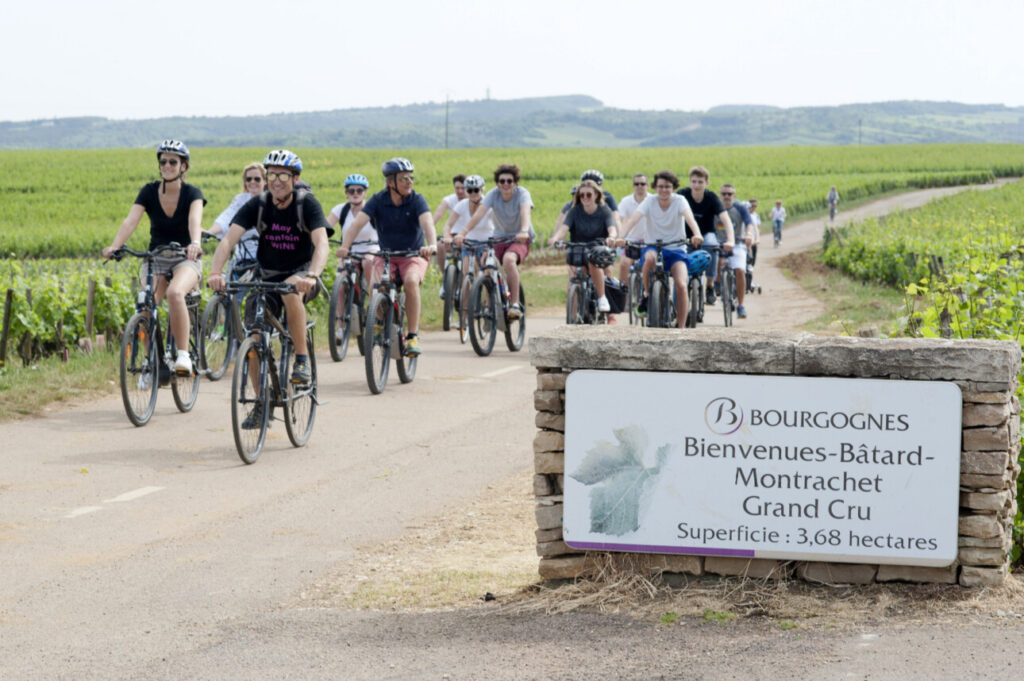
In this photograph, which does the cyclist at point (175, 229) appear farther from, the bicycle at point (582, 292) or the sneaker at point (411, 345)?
the bicycle at point (582, 292)

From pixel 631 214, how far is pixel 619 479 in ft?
32.7

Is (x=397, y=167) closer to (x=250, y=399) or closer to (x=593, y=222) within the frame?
(x=593, y=222)

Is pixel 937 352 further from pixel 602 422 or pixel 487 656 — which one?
pixel 487 656

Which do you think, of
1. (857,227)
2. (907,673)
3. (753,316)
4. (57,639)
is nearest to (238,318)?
(57,639)

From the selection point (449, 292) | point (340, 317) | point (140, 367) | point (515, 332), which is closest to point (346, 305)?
point (340, 317)

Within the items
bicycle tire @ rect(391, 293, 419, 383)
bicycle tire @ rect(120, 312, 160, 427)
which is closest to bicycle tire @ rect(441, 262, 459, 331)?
bicycle tire @ rect(391, 293, 419, 383)

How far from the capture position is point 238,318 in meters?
12.3

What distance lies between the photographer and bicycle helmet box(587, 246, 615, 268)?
14.3 metres

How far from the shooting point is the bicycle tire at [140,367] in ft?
32.7

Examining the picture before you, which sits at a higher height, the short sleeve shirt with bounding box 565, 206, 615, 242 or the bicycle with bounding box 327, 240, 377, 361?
the short sleeve shirt with bounding box 565, 206, 615, 242

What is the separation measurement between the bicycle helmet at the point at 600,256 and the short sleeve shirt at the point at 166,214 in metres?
5.09

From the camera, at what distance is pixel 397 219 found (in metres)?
12.4

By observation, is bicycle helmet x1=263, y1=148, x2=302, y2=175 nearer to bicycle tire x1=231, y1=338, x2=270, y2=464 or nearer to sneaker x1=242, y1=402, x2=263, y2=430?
bicycle tire x1=231, y1=338, x2=270, y2=464

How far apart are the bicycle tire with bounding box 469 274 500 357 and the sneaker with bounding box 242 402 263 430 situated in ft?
18.4
